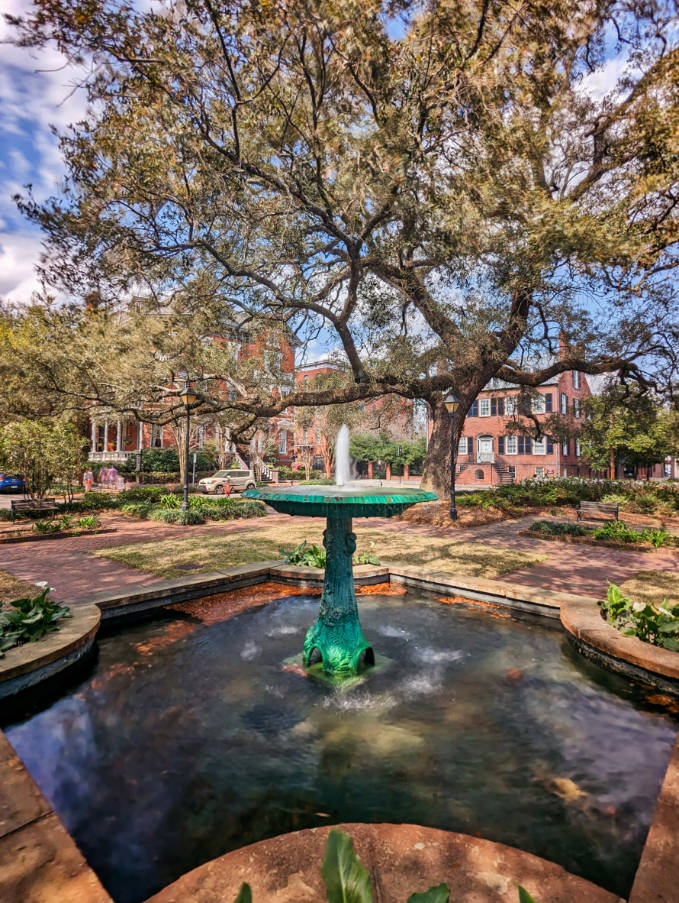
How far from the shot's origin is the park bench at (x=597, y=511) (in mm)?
13229

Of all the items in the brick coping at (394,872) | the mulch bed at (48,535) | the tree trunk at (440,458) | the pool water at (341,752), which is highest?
the tree trunk at (440,458)

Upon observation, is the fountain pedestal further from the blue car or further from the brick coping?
the blue car

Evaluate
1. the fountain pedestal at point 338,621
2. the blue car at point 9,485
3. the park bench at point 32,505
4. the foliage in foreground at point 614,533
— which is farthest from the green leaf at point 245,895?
the blue car at point 9,485

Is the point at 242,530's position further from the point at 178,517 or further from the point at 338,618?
the point at 338,618

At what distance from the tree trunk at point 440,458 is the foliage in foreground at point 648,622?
1296 centimetres

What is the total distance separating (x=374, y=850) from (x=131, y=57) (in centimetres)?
916

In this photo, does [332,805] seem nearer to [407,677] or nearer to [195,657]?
[407,677]

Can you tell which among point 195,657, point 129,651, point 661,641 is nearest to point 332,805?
point 195,657

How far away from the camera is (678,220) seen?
9.77m

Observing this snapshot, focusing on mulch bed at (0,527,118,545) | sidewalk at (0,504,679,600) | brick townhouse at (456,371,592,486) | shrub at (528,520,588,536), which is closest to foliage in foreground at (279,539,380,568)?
sidewalk at (0,504,679,600)

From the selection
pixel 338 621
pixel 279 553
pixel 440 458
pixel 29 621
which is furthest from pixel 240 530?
pixel 338 621

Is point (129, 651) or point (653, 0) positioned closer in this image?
point (129, 651)

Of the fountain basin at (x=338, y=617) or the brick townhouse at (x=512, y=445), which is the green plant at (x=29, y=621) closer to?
the fountain basin at (x=338, y=617)

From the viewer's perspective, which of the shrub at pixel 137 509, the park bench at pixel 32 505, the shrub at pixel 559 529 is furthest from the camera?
the shrub at pixel 137 509
